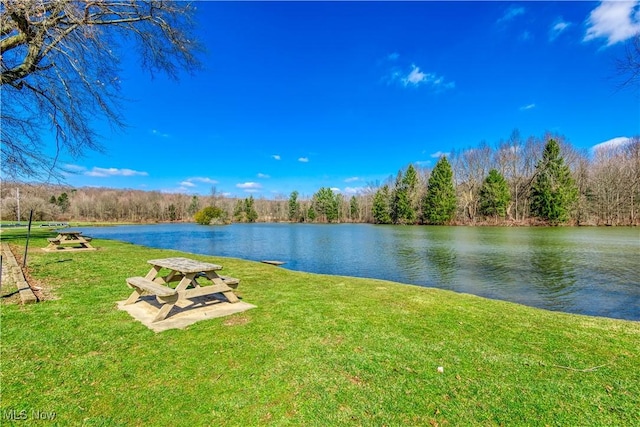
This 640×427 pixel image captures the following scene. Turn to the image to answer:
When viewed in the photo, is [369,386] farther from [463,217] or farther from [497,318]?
[463,217]

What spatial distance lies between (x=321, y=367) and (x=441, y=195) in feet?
168

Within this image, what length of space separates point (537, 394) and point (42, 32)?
303 inches

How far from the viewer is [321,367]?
3.31 m

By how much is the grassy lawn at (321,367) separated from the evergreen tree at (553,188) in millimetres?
44836

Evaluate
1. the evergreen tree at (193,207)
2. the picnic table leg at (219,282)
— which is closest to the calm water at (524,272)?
the picnic table leg at (219,282)

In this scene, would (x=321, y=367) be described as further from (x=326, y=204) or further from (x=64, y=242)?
(x=326, y=204)

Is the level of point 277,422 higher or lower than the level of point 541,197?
lower

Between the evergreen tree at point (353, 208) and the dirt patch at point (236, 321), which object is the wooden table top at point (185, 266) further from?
the evergreen tree at point (353, 208)

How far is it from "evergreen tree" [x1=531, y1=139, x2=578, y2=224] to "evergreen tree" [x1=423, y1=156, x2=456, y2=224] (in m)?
11.3

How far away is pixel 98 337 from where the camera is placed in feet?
13.0

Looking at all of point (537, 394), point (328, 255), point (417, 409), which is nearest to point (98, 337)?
point (417, 409)

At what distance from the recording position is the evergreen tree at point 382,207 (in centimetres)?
6206

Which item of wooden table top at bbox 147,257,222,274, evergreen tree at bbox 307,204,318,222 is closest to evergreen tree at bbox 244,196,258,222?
evergreen tree at bbox 307,204,318,222

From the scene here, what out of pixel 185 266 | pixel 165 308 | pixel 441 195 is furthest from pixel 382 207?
pixel 165 308
